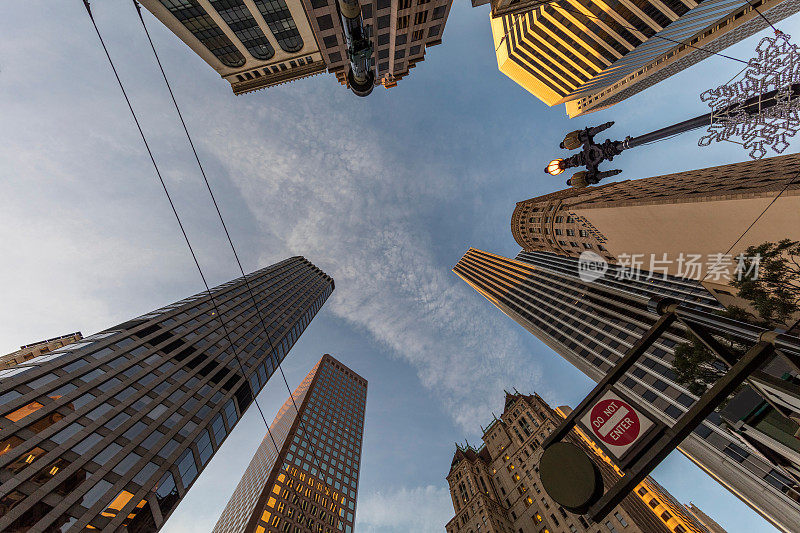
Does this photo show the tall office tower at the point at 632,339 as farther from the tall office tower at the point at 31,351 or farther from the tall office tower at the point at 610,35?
the tall office tower at the point at 31,351

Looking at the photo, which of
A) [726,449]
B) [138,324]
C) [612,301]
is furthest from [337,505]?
[612,301]

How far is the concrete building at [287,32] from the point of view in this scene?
33.5 metres

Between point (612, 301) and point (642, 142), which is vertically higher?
point (612, 301)

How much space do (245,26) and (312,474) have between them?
85.5 meters

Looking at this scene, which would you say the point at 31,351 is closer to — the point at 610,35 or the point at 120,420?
the point at 120,420

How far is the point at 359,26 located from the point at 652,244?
116 feet

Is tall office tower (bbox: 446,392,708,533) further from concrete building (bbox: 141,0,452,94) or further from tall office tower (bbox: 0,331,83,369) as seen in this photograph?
tall office tower (bbox: 0,331,83,369)

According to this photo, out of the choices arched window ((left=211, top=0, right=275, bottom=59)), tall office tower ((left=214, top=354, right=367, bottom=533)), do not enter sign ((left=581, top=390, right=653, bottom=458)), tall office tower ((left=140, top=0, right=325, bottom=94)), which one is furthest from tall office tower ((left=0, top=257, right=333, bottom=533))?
arched window ((left=211, top=0, right=275, bottom=59))

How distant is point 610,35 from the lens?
4578 centimetres

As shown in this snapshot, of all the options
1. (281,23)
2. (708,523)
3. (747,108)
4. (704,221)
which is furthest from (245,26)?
(708,523)

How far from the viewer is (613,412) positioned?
5.46 metres

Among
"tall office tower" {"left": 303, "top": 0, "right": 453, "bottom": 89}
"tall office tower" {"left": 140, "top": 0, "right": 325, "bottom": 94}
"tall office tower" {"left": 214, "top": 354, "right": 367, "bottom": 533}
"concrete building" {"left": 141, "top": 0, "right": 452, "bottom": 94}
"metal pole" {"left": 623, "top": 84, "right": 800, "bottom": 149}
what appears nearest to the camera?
"metal pole" {"left": 623, "top": 84, "right": 800, "bottom": 149}

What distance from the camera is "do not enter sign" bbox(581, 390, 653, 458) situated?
499 cm

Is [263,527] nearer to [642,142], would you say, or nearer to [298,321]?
[298,321]
